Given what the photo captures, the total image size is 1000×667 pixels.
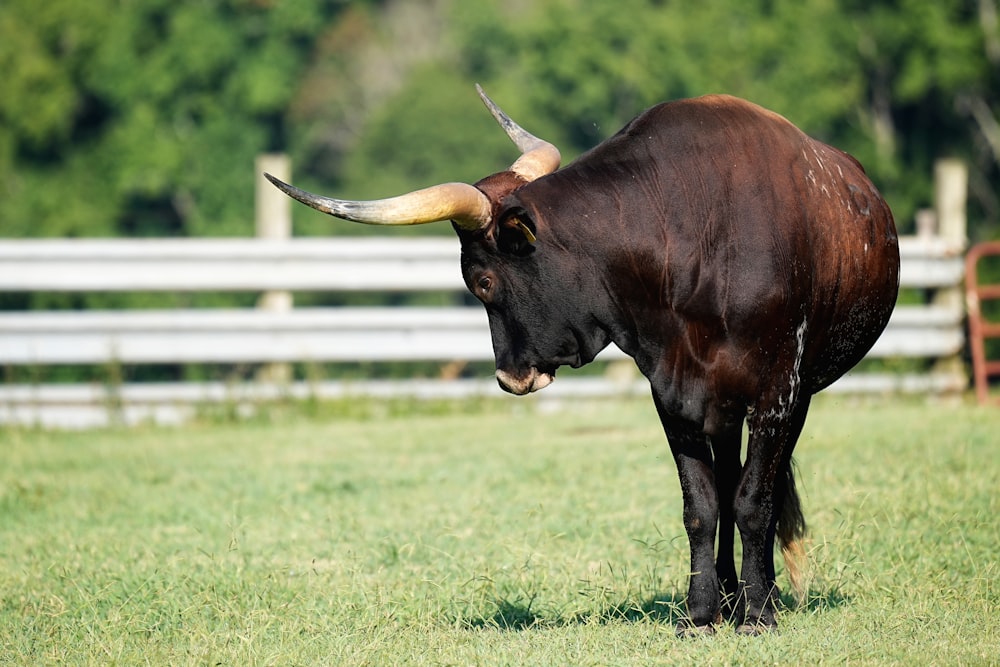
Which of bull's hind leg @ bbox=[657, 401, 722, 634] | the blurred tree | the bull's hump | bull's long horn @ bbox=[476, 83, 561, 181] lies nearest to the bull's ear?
bull's long horn @ bbox=[476, 83, 561, 181]

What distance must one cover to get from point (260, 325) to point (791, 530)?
24.6 ft

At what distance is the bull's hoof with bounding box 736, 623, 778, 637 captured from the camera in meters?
5.85

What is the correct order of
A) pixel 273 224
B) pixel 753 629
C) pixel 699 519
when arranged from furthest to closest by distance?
1. pixel 273 224
2. pixel 699 519
3. pixel 753 629

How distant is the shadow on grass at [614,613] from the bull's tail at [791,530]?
0.15 m

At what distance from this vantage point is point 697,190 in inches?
231

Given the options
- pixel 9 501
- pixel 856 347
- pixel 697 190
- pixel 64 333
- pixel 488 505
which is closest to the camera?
pixel 697 190

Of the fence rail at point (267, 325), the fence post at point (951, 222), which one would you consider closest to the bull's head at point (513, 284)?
the fence rail at point (267, 325)

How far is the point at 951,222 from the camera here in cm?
1441

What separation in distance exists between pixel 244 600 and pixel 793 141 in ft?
9.36

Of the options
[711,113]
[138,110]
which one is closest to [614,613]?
[711,113]

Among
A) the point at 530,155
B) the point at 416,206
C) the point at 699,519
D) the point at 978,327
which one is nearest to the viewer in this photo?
the point at 416,206

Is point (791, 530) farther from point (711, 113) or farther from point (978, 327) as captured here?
point (978, 327)

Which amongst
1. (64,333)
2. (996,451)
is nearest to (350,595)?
(996,451)

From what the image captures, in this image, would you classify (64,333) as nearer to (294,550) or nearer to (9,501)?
(9,501)
